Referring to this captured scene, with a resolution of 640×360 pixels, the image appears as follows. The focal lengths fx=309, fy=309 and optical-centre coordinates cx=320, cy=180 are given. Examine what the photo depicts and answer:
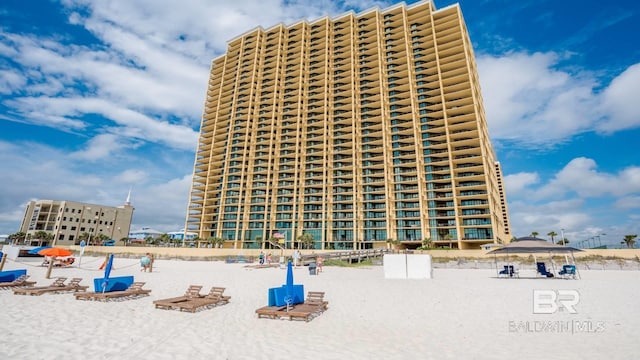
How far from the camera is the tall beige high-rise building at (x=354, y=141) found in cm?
7006

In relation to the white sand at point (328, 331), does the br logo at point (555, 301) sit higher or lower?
higher

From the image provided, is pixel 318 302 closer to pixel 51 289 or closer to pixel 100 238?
pixel 51 289

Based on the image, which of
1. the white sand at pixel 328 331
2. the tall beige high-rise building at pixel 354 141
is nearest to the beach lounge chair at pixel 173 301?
the white sand at pixel 328 331

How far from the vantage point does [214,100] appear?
10400cm

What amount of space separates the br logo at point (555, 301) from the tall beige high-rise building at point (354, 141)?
168 ft

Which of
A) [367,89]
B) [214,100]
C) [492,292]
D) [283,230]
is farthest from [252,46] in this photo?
[492,292]

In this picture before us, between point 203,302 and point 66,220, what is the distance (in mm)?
108233

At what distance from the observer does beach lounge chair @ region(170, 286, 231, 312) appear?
35.5 ft

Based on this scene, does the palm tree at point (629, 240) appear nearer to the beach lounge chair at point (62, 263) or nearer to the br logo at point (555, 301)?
the br logo at point (555, 301)

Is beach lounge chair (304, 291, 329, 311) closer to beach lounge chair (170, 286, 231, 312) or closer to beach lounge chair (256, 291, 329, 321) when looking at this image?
beach lounge chair (256, 291, 329, 321)

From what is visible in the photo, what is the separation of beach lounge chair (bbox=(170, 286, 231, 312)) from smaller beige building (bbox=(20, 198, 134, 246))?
99322 mm

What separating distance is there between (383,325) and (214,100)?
10636 cm

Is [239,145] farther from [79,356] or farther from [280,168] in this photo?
[79,356]

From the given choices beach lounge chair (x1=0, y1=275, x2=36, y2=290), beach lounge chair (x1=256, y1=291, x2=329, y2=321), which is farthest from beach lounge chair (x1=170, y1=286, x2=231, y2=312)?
beach lounge chair (x1=0, y1=275, x2=36, y2=290)
